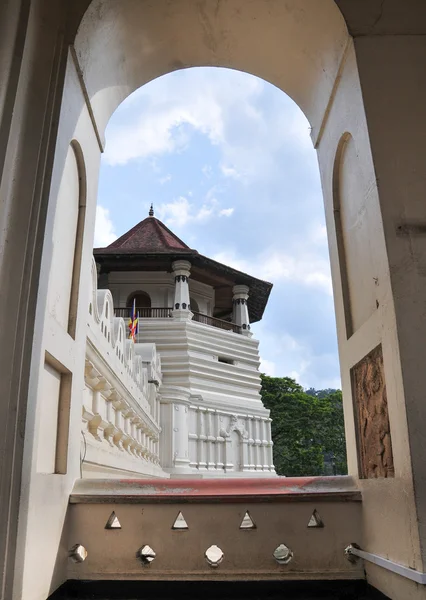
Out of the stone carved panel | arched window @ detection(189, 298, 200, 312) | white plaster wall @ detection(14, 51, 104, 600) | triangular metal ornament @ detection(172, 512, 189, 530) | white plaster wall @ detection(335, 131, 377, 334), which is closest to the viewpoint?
white plaster wall @ detection(14, 51, 104, 600)

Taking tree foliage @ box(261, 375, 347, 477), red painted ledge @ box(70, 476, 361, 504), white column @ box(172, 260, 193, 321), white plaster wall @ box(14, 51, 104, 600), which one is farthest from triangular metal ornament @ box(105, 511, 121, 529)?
tree foliage @ box(261, 375, 347, 477)

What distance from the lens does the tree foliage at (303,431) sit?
30.4 metres

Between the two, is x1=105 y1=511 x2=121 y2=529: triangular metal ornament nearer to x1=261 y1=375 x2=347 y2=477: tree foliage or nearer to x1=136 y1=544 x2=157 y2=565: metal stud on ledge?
x1=136 y1=544 x2=157 y2=565: metal stud on ledge

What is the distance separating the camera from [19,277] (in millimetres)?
2203

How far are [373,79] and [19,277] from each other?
1.93m

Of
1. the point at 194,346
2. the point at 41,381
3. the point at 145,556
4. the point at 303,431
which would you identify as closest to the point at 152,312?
the point at 194,346

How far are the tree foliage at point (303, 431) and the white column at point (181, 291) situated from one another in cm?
1359

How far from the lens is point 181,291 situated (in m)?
20.4

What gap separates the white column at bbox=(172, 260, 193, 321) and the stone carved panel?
17.3 metres

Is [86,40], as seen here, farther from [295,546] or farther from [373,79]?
[295,546]

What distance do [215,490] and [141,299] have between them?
1938cm

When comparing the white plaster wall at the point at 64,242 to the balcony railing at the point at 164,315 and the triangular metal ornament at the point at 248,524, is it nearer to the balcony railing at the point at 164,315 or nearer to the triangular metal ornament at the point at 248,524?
the triangular metal ornament at the point at 248,524

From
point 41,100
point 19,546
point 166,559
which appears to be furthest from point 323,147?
point 19,546

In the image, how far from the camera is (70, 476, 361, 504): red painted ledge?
2.72m
